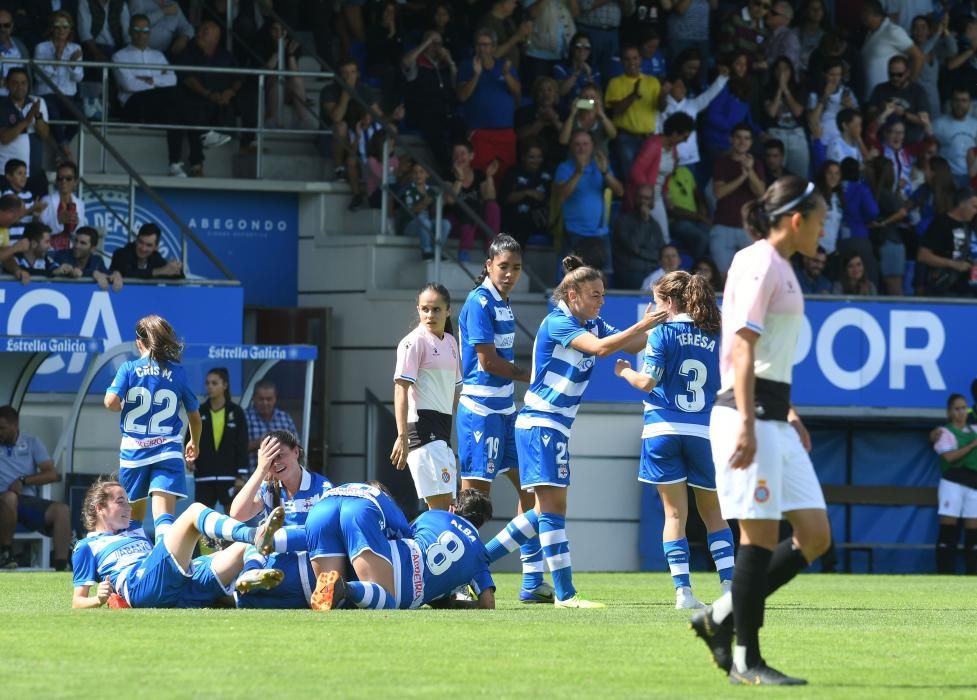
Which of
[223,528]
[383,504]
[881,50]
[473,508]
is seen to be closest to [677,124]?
[881,50]

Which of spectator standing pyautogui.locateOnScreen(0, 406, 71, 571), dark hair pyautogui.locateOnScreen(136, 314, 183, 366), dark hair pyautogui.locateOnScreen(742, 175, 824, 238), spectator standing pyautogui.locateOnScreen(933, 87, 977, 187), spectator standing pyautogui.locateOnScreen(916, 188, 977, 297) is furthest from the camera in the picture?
spectator standing pyautogui.locateOnScreen(933, 87, 977, 187)

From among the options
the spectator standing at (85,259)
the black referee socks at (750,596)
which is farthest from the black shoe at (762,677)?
the spectator standing at (85,259)

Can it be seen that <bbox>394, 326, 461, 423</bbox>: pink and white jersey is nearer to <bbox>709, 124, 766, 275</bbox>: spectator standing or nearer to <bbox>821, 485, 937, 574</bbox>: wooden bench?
<bbox>709, 124, 766, 275</bbox>: spectator standing

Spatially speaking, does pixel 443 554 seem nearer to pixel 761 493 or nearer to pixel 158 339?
pixel 158 339

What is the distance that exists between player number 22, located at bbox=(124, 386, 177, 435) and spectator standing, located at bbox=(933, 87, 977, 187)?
13106 mm

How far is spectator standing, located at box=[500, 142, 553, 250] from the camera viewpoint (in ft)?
70.1

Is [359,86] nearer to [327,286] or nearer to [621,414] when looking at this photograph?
[327,286]

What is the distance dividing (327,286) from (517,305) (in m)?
2.31

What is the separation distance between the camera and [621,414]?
66.7ft

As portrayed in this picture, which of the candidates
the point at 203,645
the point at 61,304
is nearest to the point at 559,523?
the point at 203,645

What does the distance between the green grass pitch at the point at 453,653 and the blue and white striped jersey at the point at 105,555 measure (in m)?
0.26

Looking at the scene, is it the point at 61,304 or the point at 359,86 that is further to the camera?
the point at 359,86

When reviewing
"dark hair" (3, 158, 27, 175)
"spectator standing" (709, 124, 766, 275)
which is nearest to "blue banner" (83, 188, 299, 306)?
"dark hair" (3, 158, 27, 175)

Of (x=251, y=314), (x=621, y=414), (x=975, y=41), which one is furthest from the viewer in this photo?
(x=975, y=41)
